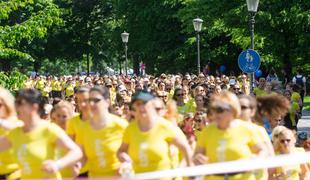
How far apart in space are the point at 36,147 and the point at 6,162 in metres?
0.90

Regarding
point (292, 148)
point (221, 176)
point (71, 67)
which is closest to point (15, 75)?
point (292, 148)

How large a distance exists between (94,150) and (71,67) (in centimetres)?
11637

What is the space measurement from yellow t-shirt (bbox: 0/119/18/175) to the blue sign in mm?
12082

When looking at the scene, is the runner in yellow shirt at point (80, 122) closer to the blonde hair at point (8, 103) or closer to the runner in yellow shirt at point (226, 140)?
the blonde hair at point (8, 103)

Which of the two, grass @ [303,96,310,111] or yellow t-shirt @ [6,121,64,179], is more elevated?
yellow t-shirt @ [6,121,64,179]

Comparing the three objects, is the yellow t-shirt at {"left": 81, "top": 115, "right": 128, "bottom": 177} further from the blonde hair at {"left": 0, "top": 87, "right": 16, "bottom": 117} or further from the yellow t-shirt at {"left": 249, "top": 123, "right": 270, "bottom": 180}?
the yellow t-shirt at {"left": 249, "top": 123, "right": 270, "bottom": 180}

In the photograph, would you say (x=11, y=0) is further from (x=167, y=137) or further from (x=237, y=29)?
(x=237, y=29)

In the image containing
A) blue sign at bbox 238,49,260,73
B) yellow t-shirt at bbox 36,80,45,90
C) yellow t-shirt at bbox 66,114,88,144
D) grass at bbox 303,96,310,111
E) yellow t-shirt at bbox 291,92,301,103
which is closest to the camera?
yellow t-shirt at bbox 66,114,88,144

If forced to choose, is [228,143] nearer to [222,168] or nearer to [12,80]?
[222,168]

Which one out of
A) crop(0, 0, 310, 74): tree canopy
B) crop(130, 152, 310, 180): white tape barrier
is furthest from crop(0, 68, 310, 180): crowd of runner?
crop(0, 0, 310, 74): tree canopy

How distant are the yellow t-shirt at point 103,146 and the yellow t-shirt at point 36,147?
81 cm

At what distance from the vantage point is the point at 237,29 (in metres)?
39.9

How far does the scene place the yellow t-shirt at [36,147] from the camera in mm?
7289

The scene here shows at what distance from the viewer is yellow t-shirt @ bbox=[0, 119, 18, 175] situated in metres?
8.05
